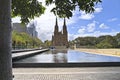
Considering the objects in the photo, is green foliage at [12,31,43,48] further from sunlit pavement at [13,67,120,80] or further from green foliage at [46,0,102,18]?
green foliage at [46,0,102,18]

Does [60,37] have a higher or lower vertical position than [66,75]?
higher

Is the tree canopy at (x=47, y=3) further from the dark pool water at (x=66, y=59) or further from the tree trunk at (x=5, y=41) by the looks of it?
the dark pool water at (x=66, y=59)

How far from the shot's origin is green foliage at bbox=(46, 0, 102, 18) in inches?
214

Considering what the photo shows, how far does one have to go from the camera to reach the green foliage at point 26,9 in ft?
21.2

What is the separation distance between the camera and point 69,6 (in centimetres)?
571

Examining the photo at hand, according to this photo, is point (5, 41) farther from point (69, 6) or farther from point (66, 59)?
point (66, 59)

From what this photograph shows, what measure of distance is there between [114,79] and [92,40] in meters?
138

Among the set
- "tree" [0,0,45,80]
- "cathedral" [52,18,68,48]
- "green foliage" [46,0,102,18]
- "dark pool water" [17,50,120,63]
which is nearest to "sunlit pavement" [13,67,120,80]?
"green foliage" [46,0,102,18]

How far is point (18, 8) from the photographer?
646cm

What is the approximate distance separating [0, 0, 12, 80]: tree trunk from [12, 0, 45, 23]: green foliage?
9.20ft

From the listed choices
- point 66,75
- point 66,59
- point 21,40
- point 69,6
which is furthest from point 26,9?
point 21,40

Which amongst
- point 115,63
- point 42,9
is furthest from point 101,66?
point 42,9

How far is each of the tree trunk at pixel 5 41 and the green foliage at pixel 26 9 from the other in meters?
2.80

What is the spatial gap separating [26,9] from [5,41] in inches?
124
